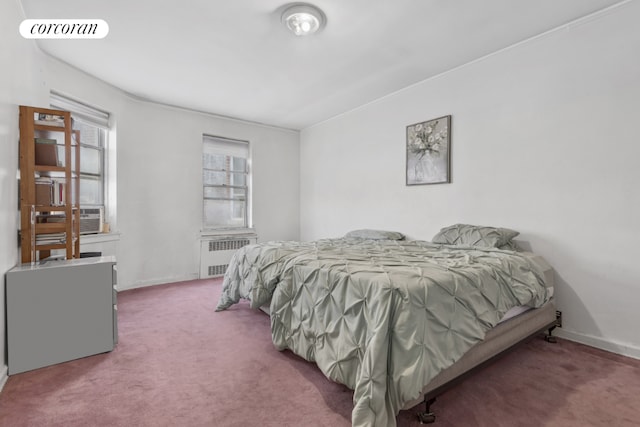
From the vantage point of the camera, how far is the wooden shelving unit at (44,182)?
2266 mm

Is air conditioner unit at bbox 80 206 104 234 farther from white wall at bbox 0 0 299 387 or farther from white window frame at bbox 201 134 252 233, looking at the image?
white window frame at bbox 201 134 252 233

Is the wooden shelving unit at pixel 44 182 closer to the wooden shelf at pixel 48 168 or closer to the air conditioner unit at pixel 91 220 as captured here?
the wooden shelf at pixel 48 168

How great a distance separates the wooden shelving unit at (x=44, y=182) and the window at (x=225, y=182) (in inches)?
95.2

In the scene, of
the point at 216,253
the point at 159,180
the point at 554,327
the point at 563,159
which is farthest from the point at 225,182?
the point at 554,327

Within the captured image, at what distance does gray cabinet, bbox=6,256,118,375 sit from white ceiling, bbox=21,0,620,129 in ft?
6.51

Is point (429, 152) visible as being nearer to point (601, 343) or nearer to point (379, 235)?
point (379, 235)

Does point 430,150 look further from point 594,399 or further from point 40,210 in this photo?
point 40,210

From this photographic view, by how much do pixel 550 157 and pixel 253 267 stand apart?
2.78 m

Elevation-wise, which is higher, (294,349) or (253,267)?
(253,267)

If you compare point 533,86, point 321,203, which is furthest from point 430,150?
point 321,203

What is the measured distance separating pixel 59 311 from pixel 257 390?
60.9 inches

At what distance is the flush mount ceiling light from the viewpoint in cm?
230

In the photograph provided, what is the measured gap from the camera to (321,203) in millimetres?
5344

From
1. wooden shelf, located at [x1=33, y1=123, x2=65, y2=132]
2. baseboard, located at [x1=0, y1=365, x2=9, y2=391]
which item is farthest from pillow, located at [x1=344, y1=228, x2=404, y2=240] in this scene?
baseboard, located at [x1=0, y1=365, x2=9, y2=391]
